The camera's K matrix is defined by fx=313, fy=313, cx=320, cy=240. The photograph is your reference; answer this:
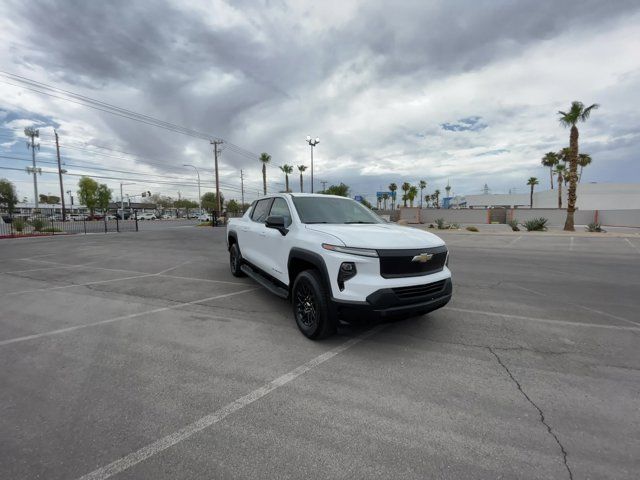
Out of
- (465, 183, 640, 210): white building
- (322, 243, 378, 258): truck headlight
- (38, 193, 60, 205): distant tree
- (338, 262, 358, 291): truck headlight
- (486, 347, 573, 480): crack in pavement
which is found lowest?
(486, 347, 573, 480): crack in pavement

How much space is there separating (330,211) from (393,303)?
6.57 ft

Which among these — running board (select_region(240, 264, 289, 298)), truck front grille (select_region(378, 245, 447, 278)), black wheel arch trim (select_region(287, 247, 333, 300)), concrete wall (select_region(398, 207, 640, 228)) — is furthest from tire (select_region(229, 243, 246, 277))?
concrete wall (select_region(398, 207, 640, 228))

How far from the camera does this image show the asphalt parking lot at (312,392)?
6.83 ft

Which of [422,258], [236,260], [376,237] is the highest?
[376,237]

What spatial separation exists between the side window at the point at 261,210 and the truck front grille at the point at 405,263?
284 centimetres

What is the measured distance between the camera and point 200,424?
243 centimetres

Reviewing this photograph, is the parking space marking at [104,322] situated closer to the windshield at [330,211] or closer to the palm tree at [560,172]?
the windshield at [330,211]

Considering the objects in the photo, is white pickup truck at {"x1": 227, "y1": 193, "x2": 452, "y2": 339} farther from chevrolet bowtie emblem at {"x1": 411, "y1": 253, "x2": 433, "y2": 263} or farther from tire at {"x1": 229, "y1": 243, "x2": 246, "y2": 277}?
tire at {"x1": 229, "y1": 243, "x2": 246, "y2": 277}

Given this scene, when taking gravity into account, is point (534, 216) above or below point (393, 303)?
above

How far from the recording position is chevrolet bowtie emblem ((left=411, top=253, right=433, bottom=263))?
3.52m

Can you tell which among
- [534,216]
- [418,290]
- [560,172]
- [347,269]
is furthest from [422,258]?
[560,172]

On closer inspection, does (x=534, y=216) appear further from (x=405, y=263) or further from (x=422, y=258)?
(x=405, y=263)

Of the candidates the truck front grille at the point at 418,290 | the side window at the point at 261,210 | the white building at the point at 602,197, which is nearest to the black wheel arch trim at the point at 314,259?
the truck front grille at the point at 418,290

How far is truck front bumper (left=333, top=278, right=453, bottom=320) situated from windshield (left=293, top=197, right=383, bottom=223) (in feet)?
5.00
